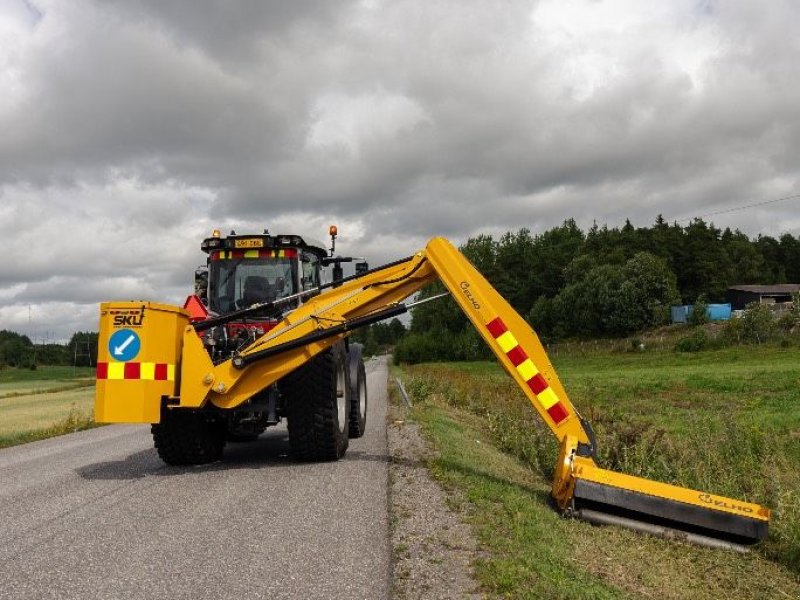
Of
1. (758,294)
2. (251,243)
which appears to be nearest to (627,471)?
(251,243)

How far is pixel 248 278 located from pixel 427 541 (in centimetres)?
550

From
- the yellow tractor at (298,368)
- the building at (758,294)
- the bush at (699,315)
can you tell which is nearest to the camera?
the yellow tractor at (298,368)

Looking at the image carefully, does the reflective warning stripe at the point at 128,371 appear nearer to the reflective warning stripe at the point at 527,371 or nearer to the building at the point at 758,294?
the reflective warning stripe at the point at 527,371

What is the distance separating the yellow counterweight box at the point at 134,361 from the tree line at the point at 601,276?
48908 millimetres

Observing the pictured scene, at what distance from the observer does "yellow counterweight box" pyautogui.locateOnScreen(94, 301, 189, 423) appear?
24.3 feet

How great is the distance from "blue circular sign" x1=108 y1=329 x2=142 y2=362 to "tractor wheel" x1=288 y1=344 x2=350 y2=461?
5.93ft

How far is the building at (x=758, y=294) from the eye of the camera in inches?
3157

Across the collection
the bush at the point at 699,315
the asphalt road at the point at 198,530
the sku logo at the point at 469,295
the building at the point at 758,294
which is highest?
the building at the point at 758,294

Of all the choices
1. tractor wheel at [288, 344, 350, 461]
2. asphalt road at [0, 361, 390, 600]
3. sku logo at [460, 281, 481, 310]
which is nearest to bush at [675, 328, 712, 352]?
asphalt road at [0, 361, 390, 600]

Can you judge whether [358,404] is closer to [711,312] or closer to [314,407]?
[314,407]

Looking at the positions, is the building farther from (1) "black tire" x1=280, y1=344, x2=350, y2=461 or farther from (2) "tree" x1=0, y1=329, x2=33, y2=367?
(2) "tree" x1=0, y1=329, x2=33, y2=367

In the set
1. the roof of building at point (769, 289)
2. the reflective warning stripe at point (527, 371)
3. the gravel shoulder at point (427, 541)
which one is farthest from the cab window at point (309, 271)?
the roof of building at point (769, 289)

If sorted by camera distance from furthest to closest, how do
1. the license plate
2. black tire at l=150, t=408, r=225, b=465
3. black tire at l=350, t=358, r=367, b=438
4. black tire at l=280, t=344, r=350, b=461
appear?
black tire at l=350, t=358, r=367, b=438 → the license plate → black tire at l=150, t=408, r=225, b=465 → black tire at l=280, t=344, r=350, b=461

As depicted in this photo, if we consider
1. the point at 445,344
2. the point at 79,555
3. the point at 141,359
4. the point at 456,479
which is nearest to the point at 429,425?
the point at 456,479
